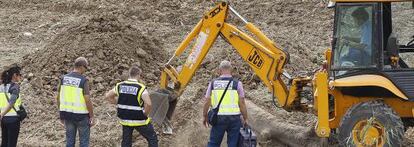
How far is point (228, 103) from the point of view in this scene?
412 inches

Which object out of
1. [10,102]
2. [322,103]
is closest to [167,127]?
[10,102]

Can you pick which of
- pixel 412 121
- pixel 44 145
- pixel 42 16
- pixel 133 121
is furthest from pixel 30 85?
pixel 42 16

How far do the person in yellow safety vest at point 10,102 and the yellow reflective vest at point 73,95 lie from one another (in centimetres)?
76

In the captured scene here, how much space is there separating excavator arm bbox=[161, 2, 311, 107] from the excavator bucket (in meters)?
0.21

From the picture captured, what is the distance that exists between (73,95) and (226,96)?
2.03m

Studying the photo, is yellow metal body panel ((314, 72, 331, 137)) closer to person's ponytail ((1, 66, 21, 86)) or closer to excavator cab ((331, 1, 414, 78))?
excavator cab ((331, 1, 414, 78))

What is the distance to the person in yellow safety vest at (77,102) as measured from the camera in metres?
10.8

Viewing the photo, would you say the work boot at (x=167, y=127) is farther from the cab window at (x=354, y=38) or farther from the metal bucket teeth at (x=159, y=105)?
the cab window at (x=354, y=38)

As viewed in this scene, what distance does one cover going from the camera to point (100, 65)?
16156mm

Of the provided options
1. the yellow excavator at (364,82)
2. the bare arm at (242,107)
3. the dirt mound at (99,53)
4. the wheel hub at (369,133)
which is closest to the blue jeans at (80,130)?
the bare arm at (242,107)

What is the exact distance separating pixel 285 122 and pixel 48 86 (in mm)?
5373

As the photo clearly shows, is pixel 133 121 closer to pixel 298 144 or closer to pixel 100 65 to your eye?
pixel 298 144

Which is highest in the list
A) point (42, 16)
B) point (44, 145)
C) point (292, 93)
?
point (42, 16)

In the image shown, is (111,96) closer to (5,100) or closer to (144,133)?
(144,133)
